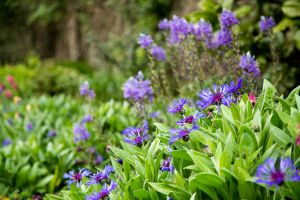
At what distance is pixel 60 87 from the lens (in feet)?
31.4

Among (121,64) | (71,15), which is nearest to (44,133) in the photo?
(121,64)

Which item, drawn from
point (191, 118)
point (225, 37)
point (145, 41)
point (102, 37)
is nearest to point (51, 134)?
point (145, 41)

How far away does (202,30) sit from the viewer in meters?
3.02

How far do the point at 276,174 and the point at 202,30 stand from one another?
199 cm

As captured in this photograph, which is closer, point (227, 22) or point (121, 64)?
point (227, 22)

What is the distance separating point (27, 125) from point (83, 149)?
1146 millimetres

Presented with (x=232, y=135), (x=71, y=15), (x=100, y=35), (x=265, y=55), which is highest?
(x=71, y=15)

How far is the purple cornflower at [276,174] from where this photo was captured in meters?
1.14

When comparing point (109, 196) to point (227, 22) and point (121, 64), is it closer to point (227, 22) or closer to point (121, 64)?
point (227, 22)

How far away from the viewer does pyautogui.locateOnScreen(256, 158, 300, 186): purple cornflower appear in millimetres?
1143

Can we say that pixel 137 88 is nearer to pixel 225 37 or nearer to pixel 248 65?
pixel 225 37

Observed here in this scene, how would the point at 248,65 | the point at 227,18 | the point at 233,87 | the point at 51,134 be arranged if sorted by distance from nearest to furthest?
1. the point at 233,87
2. the point at 248,65
3. the point at 227,18
4. the point at 51,134

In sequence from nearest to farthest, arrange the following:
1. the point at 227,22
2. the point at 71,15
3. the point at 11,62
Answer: the point at 227,22, the point at 71,15, the point at 11,62

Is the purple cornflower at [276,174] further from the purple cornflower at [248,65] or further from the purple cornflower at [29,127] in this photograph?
the purple cornflower at [29,127]
